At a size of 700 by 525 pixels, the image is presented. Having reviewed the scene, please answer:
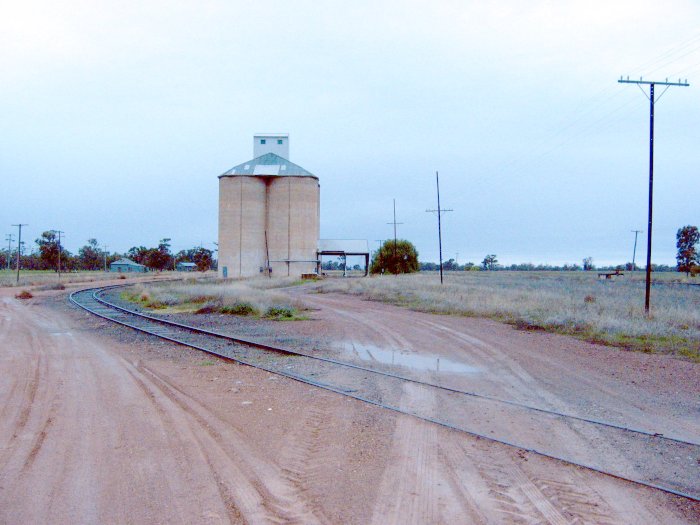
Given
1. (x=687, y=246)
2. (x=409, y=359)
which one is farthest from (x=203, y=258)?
(x=409, y=359)

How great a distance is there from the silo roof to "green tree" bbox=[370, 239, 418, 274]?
3421 cm

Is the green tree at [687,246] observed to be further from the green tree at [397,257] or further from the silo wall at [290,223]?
the silo wall at [290,223]

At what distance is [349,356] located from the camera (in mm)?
12977

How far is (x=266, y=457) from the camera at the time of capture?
229 inches

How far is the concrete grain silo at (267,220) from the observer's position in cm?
6172

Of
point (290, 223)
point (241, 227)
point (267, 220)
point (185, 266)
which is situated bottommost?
point (185, 266)

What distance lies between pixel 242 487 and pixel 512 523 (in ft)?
7.16

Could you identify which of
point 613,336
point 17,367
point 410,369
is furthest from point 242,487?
point 613,336

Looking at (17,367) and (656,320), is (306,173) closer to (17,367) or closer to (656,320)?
(656,320)

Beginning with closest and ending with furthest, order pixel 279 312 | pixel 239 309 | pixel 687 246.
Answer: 1. pixel 279 312
2. pixel 239 309
3. pixel 687 246

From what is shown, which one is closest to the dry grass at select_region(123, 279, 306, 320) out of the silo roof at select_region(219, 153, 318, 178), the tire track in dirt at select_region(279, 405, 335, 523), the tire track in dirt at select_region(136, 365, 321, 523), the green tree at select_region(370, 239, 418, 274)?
the tire track in dirt at select_region(279, 405, 335, 523)

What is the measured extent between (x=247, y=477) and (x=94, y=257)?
159929 mm

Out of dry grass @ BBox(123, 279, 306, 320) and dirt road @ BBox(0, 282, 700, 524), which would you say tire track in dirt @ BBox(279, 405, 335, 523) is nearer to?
dirt road @ BBox(0, 282, 700, 524)

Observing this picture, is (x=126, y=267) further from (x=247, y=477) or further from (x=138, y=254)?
(x=247, y=477)
